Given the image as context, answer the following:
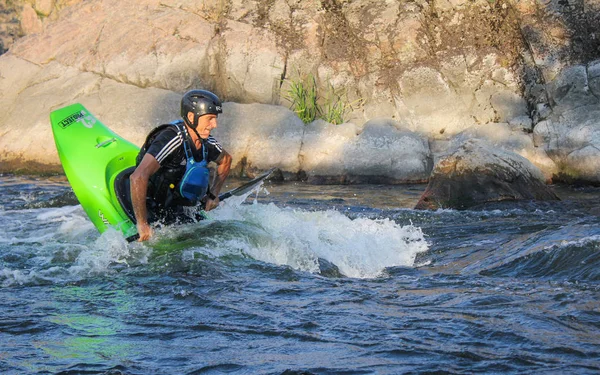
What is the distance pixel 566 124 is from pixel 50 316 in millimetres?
8129

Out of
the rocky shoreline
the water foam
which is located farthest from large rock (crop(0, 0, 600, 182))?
the water foam

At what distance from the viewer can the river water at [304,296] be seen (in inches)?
151

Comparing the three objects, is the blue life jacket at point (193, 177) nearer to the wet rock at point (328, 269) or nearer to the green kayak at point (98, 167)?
the green kayak at point (98, 167)

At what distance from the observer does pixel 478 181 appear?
28.3 feet

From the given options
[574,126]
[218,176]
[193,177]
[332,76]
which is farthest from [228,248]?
[332,76]

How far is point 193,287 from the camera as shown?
5.08 m

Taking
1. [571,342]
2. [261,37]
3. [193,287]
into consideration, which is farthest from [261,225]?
[261,37]

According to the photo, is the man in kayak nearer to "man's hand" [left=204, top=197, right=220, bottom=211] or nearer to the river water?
the river water

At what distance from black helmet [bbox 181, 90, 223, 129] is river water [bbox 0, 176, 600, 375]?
882 mm

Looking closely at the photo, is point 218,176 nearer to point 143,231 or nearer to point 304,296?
point 143,231

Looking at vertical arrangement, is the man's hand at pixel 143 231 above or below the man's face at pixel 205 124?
below

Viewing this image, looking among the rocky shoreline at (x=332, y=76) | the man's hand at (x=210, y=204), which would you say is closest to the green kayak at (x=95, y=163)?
the man's hand at (x=210, y=204)

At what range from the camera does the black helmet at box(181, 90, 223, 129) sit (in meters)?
5.93

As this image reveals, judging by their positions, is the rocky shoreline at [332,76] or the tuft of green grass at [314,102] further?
the tuft of green grass at [314,102]
